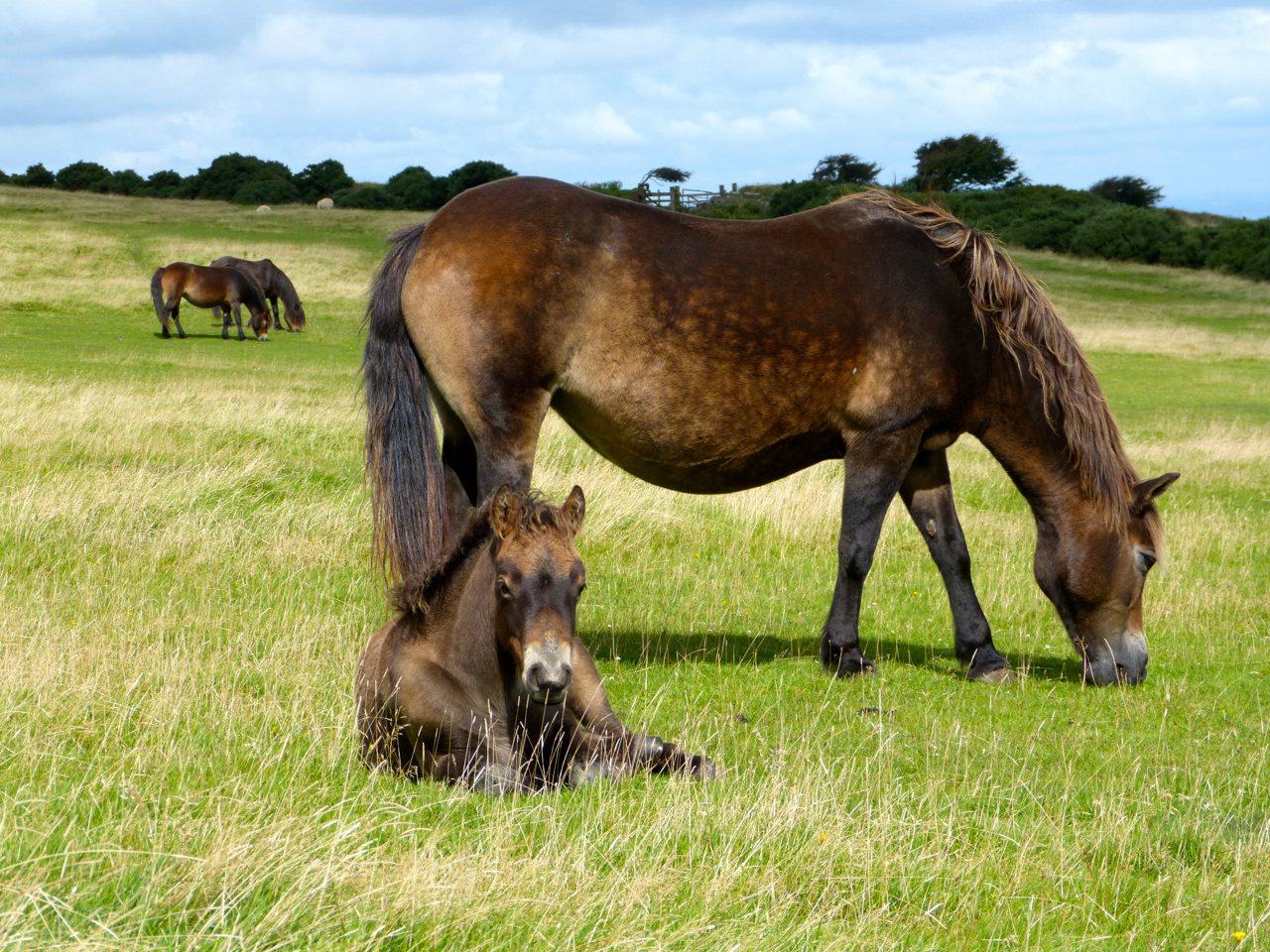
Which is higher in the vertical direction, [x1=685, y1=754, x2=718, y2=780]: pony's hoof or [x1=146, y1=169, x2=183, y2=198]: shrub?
[x1=146, y1=169, x2=183, y2=198]: shrub

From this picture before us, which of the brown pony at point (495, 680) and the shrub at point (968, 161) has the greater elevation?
the shrub at point (968, 161)

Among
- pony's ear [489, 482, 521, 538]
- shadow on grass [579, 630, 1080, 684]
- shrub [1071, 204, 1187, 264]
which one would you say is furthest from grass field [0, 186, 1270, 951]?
shrub [1071, 204, 1187, 264]

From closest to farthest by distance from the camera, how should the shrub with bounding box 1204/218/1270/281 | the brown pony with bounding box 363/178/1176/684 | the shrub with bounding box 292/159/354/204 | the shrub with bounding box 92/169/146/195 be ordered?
the brown pony with bounding box 363/178/1176/684 < the shrub with bounding box 1204/218/1270/281 < the shrub with bounding box 92/169/146/195 < the shrub with bounding box 292/159/354/204

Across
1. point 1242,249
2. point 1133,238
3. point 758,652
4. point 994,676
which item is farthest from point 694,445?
point 1133,238

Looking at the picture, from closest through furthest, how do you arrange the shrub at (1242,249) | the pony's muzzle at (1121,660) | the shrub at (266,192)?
the pony's muzzle at (1121,660) < the shrub at (1242,249) < the shrub at (266,192)

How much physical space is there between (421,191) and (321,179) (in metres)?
14.1

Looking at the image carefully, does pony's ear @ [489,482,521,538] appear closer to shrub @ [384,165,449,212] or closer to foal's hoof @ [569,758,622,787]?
foal's hoof @ [569,758,622,787]

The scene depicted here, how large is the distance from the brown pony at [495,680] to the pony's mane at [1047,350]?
3.32m

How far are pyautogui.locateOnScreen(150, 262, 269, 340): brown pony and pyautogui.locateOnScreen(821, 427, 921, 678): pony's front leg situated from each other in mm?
25201

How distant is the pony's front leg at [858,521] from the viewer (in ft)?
21.9

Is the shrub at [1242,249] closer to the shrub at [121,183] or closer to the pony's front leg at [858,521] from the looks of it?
the pony's front leg at [858,521]

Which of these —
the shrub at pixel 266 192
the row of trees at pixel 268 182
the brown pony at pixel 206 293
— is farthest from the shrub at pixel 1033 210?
the shrub at pixel 266 192

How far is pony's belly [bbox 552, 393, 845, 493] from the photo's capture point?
6.32 m

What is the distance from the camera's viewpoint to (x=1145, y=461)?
50.9ft
